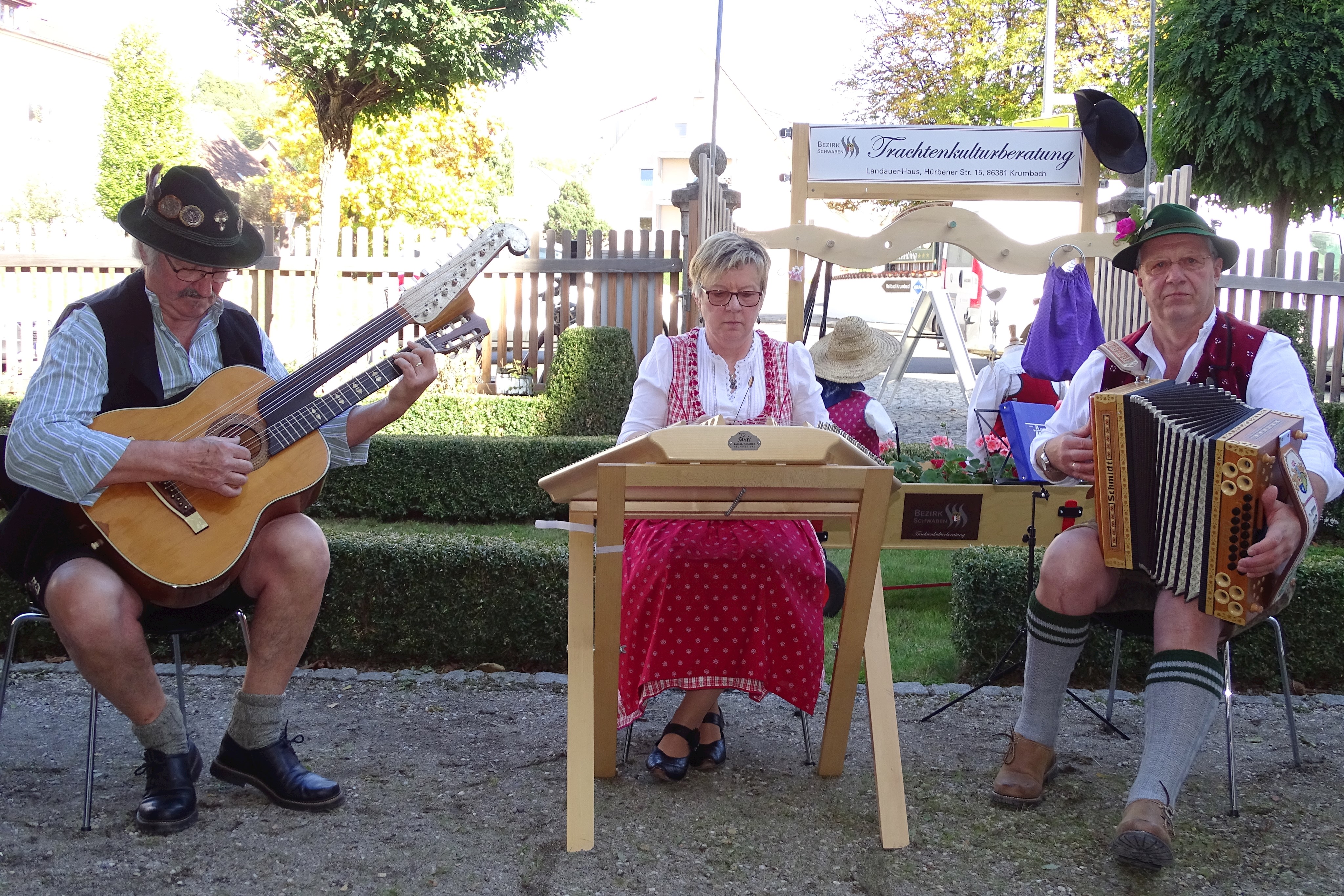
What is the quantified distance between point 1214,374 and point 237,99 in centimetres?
9286

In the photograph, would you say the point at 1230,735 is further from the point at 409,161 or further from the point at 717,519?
the point at 409,161

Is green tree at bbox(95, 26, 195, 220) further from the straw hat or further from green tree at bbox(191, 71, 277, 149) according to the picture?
green tree at bbox(191, 71, 277, 149)

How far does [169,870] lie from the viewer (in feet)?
7.91

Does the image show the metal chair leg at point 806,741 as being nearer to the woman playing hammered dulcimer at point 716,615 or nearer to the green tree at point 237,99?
the woman playing hammered dulcimer at point 716,615

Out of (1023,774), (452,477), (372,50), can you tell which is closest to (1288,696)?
(1023,774)

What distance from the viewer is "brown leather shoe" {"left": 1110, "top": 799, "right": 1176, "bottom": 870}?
7.84ft

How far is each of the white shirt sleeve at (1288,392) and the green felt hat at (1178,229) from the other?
0.26 m

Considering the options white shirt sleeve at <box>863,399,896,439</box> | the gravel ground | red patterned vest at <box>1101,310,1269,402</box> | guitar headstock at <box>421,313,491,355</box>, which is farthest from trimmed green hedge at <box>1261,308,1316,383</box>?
guitar headstock at <box>421,313,491,355</box>

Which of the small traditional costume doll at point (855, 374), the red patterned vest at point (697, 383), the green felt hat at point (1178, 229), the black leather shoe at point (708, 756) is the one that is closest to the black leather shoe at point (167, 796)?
the black leather shoe at point (708, 756)

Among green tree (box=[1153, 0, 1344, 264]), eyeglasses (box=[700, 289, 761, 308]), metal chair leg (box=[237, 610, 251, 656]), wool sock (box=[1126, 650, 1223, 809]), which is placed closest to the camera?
wool sock (box=[1126, 650, 1223, 809])

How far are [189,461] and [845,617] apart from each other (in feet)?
5.59

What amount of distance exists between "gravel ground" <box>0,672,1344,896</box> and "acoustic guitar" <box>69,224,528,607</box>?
0.65 metres

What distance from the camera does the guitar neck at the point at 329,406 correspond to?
2861 mm

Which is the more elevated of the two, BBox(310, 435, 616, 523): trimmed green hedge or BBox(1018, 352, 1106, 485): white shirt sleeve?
BBox(1018, 352, 1106, 485): white shirt sleeve
